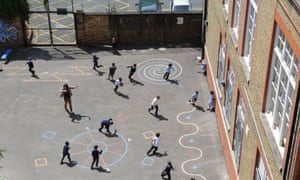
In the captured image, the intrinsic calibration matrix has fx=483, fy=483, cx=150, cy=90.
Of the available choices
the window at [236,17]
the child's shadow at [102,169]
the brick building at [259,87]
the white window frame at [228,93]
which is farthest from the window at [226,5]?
the child's shadow at [102,169]

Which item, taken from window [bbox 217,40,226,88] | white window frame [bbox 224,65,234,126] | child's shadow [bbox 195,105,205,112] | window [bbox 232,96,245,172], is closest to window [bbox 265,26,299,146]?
window [bbox 232,96,245,172]

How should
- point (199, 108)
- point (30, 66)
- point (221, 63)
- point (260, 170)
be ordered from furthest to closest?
point (30, 66), point (199, 108), point (221, 63), point (260, 170)

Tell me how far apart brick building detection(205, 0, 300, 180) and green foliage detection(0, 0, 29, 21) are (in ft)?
54.4

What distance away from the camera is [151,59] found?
124 feet

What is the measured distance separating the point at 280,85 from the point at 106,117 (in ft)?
52.9

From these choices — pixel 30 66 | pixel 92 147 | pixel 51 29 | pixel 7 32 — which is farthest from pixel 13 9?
pixel 92 147

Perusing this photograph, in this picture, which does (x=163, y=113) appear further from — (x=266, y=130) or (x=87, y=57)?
(x=266, y=130)

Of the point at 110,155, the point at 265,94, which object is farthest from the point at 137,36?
the point at 265,94

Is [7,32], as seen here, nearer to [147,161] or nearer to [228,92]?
[147,161]

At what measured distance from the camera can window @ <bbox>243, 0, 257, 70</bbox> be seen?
2108cm

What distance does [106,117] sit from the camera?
3081 cm

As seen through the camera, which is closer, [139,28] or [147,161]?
[147,161]

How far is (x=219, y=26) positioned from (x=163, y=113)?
6.56 m

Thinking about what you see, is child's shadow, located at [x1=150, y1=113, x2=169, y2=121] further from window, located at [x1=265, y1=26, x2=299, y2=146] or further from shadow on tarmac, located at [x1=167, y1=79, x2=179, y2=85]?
window, located at [x1=265, y1=26, x2=299, y2=146]
